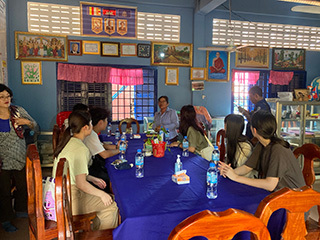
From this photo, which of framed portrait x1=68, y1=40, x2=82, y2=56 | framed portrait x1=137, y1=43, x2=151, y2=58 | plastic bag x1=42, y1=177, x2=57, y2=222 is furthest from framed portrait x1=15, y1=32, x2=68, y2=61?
plastic bag x1=42, y1=177, x2=57, y2=222

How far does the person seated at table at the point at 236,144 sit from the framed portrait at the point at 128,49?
172 inches

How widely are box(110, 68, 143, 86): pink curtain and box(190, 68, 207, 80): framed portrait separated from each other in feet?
4.37

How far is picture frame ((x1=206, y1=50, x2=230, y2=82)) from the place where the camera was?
6855 millimetres

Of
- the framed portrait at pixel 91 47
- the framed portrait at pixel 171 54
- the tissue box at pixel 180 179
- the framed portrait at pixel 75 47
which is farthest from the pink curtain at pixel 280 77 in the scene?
the tissue box at pixel 180 179

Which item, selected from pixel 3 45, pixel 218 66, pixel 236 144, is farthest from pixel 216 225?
pixel 218 66

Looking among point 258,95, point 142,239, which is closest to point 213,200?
point 142,239

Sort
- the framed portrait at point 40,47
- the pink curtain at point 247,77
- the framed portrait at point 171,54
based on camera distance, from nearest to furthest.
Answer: the framed portrait at point 40,47, the framed portrait at point 171,54, the pink curtain at point 247,77

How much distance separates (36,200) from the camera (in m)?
1.66

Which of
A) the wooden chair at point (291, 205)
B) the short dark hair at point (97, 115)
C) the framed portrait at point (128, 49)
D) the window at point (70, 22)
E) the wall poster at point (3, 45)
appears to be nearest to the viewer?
the wooden chair at point (291, 205)

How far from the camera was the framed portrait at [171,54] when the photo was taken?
21.2ft

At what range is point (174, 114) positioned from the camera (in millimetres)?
5094

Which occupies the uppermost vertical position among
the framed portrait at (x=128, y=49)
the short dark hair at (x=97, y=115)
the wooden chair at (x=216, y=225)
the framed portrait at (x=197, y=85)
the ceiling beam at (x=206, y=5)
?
the ceiling beam at (x=206, y=5)

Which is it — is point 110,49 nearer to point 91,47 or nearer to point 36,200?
point 91,47

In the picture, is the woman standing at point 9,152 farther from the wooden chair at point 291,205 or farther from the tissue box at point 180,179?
the wooden chair at point 291,205
